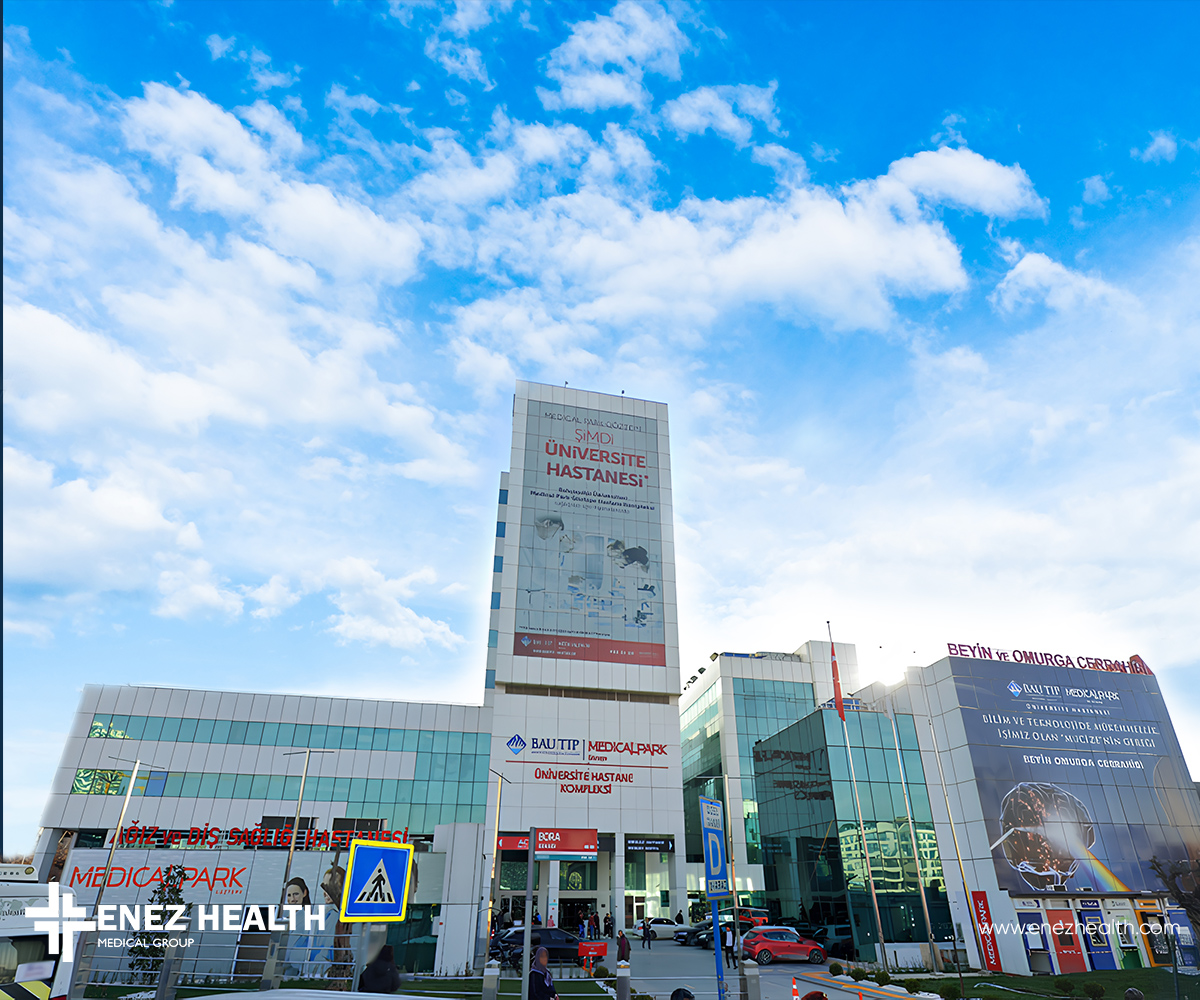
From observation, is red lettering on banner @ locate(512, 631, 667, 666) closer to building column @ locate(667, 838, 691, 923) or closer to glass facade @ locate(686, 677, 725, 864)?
glass facade @ locate(686, 677, 725, 864)

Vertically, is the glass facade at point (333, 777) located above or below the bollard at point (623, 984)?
above

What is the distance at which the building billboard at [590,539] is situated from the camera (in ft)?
201

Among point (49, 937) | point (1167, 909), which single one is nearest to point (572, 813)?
point (1167, 909)

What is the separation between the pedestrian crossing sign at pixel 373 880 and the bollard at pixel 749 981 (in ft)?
28.7

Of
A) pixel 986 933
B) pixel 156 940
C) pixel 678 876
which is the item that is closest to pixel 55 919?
pixel 156 940

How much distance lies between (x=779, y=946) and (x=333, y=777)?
35360 millimetres

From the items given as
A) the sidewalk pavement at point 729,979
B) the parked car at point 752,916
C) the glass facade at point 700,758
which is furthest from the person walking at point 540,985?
the glass facade at point 700,758

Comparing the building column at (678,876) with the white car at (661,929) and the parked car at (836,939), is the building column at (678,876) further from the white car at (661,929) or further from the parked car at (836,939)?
the parked car at (836,939)

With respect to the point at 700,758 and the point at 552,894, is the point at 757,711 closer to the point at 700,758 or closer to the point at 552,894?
the point at 700,758

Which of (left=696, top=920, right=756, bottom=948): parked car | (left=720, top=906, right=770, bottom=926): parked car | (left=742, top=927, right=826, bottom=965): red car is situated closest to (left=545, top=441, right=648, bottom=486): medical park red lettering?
(left=720, top=906, right=770, bottom=926): parked car

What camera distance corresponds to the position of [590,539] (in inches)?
2562

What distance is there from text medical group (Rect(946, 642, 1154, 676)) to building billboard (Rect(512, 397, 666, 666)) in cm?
2699

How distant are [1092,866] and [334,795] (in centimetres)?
4873

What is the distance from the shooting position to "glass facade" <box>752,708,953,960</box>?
116ft
